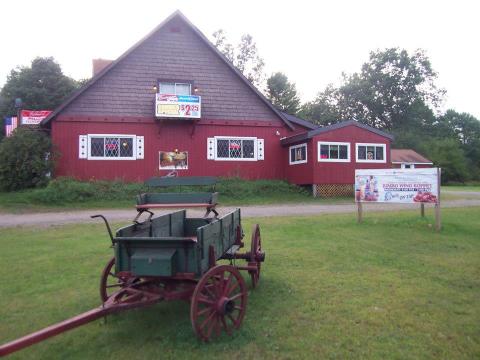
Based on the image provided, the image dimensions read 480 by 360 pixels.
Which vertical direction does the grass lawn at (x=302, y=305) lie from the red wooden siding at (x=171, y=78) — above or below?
below

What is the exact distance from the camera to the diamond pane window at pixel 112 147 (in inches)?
868

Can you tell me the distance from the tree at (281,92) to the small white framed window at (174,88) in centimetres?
3094

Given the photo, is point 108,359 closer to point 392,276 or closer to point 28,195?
point 392,276

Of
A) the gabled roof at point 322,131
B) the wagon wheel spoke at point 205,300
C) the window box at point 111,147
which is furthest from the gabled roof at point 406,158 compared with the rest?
the wagon wheel spoke at point 205,300

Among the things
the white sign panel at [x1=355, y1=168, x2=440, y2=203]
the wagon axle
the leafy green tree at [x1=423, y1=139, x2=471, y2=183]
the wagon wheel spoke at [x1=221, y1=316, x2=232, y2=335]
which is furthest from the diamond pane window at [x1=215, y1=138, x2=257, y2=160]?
the leafy green tree at [x1=423, y1=139, x2=471, y2=183]

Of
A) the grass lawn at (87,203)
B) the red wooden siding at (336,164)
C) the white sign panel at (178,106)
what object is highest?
the white sign panel at (178,106)

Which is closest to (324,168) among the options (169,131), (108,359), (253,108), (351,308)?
(253,108)

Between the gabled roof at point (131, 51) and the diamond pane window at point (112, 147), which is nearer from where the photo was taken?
the gabled roof at point (131, 51)

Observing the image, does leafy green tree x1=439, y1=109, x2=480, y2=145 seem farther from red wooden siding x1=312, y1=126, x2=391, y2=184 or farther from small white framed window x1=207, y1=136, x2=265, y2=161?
small white framed window x1=207, y1=136, x2=265, y2=161

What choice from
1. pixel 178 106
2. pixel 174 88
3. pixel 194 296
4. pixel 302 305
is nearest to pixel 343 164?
pixel 178 106

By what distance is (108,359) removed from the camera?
3.95 meters

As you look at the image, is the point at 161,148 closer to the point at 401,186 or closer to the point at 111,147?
the point at 111,147

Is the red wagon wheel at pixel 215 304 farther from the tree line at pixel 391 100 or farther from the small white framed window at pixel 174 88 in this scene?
the tree line at pixel 391 100

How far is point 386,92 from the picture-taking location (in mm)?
65500
